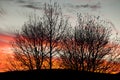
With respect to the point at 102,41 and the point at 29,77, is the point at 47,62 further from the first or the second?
the point at 29,77

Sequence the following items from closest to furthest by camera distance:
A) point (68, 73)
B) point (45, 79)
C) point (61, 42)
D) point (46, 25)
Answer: point (45, 79) < point (68, 73) < point (46, 25) < point (61, 42)

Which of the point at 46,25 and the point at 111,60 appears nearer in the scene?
the point at 46,25

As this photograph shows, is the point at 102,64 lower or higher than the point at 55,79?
lower

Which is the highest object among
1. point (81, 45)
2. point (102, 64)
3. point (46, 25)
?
point (46, 25)

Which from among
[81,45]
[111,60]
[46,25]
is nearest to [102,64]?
[111,60]

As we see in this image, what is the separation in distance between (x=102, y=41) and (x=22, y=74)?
92.7 feet

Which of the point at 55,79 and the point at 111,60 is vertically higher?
the point at 55,79

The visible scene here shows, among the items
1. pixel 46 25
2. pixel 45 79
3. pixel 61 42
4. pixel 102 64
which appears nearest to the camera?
pixel 45 79

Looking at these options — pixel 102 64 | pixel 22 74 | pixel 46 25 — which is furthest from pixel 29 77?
pixel 102 64

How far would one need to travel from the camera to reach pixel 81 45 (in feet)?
143

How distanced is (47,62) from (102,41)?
10.4 metres

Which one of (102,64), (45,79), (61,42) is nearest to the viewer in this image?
(45,79)

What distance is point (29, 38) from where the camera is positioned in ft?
139

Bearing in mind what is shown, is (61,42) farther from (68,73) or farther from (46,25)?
(68,73)
